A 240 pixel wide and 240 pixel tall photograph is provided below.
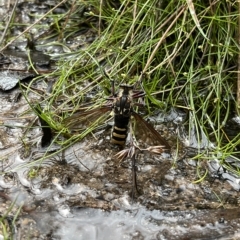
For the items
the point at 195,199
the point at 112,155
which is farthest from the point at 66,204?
the point at 195,199

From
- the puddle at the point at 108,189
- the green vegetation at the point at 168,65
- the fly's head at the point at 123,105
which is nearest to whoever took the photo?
the puddle at the point at 108,189

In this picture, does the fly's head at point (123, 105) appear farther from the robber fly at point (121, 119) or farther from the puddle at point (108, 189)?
the puddle at point (108, 189)

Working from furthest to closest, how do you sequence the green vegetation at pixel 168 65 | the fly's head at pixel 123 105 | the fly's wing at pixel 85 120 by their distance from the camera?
the green vegetation at pixel 168 65 → the fly's wing at pixel 85 120 → the fly's head at pixel 123 105

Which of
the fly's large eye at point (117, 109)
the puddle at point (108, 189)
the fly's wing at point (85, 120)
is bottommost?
the puddle at point (108, 189)

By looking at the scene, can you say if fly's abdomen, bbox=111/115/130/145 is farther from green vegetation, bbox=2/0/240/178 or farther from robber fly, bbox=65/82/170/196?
green vegetation, bbox=2/0/240/178

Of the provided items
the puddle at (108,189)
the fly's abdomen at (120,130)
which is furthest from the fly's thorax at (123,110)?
the puddle at (108,189)

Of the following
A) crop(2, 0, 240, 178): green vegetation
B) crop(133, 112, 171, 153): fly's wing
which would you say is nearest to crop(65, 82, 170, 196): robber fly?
crop(133, 112, 171, 153): fly's wing

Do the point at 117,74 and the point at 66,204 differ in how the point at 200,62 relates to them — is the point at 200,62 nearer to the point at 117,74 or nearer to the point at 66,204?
the point at 117,74

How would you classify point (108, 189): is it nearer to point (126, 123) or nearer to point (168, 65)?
point (126, 123)
